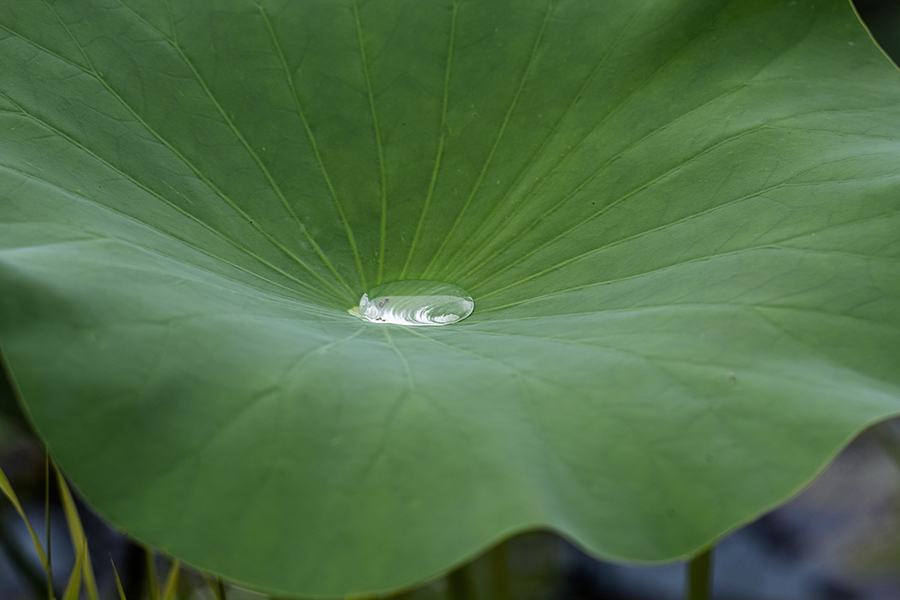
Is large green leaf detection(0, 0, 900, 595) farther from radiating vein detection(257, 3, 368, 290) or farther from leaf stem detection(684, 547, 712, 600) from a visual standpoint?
leaf stem detection(684, 547, 712, 600)

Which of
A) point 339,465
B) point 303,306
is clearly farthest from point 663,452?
point 303,306

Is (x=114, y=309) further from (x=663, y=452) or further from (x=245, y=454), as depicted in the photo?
(x=663, y=452)

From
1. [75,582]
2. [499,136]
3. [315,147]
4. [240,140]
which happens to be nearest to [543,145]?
[499,136]

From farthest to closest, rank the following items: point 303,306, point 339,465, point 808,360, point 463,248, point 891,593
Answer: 1. point 891,593
2. point 463,248
3. point 303,306
4. point 808,360
5. point 339,465

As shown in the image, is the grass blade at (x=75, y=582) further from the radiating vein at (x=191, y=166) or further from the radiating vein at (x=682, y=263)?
the radiating vein at (x=682, y=263)

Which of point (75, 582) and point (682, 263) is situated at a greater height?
point (682, 263)

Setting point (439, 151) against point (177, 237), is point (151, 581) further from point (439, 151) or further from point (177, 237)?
point (439, 151)
